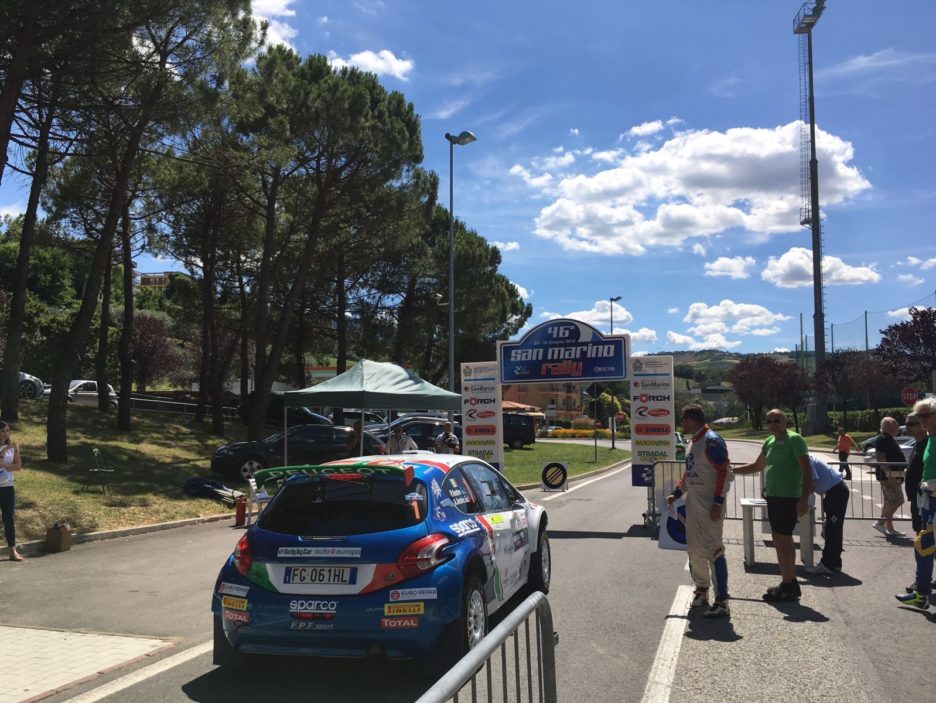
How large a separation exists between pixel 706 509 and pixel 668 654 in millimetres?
1527

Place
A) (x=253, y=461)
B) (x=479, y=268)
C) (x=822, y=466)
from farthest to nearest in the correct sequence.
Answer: (x=479, y=268) → (x=253, y=461) → (x=822, y=466)

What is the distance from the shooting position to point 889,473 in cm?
1232

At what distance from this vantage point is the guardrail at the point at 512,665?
2.40 meters

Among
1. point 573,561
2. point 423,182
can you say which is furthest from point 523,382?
point 423,182

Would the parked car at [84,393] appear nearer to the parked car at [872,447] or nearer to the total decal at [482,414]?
the total decal at [482,414]

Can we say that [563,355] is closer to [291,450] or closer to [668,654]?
[291,450]

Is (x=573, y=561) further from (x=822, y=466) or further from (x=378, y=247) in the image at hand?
(x=378, y=247)

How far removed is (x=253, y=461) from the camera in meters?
18.7

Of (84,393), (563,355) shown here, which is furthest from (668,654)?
(84,393)

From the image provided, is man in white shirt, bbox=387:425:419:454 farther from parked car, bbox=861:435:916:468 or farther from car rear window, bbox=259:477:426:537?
parked car, bbox=861:435:916:468

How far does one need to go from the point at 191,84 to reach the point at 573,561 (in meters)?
12.1

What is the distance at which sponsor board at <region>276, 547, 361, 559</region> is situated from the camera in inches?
194

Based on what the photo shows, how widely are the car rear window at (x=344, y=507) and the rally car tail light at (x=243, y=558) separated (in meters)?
0.18

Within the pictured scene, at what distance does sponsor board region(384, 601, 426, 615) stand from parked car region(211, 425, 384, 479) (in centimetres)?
1350
